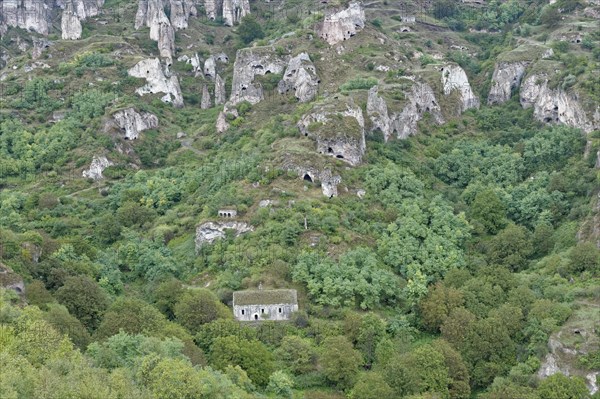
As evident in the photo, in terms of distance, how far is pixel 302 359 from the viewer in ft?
181

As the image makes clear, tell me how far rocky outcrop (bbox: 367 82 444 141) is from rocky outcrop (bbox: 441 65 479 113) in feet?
11.0

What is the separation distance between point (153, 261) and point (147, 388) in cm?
2701

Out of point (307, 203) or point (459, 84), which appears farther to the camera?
point (459, 84)

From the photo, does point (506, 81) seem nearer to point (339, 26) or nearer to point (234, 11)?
point (339, 26)

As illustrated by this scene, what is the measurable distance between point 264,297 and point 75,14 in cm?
7721

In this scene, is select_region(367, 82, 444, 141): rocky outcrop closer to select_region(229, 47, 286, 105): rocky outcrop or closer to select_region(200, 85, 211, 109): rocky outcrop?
select_region(229, 47, 286, 105): rocky outcrop

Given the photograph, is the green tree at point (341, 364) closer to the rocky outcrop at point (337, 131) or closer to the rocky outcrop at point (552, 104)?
the rocky outcrop at point (337, 131)

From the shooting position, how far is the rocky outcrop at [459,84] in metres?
97.0

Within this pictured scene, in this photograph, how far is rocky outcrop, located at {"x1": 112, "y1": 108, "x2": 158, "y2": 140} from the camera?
3767 inches

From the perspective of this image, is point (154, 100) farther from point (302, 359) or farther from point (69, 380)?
point (69, 380)

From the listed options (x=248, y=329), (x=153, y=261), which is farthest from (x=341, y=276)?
(x=153, y=261)

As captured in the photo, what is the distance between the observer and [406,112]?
89.6 metres

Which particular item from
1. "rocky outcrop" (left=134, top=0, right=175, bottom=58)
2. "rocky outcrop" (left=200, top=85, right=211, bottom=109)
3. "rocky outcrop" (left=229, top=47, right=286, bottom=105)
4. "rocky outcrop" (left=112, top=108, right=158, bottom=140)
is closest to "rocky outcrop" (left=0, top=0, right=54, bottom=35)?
"rocky outcrop" (left=134, top=0, right=175, bottom=58)

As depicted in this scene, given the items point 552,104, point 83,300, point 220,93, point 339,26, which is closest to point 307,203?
point 83,300
